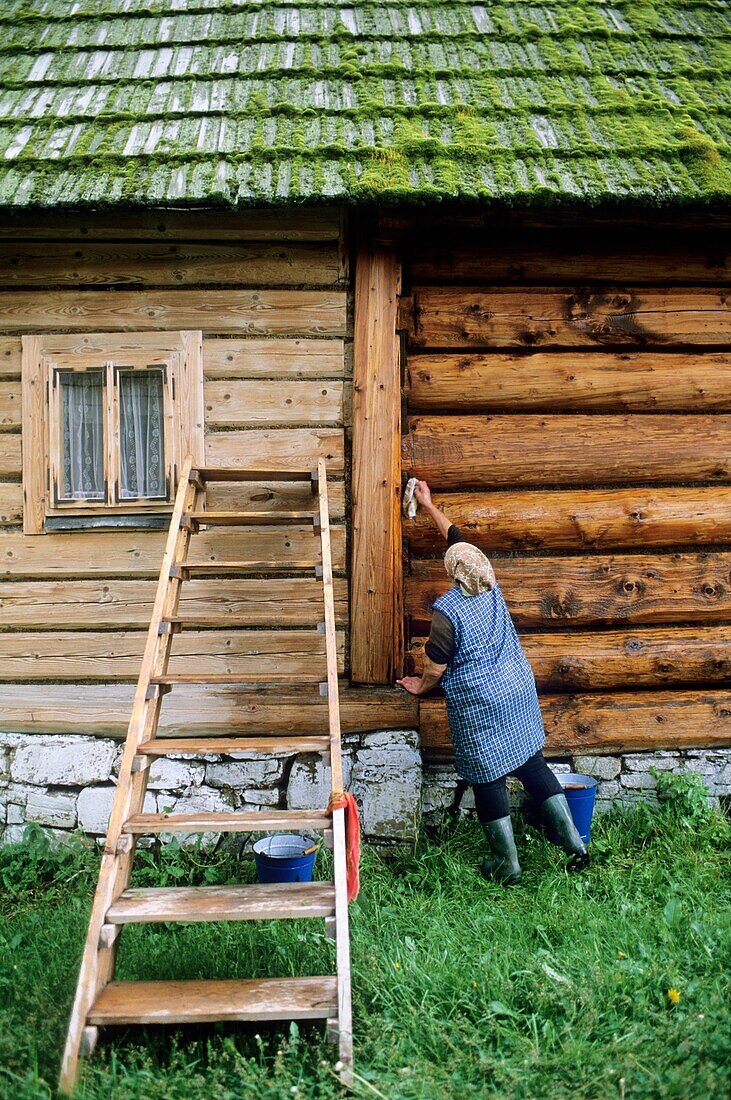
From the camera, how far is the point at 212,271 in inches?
182

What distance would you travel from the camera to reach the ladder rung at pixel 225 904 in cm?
299

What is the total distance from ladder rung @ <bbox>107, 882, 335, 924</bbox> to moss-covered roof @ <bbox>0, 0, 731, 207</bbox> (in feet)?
10.3

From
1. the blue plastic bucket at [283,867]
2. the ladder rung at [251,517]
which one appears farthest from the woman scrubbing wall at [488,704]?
the blue plastic bucket at [283,867]

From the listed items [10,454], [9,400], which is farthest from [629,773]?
[9,400]

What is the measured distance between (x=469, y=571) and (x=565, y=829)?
138 cm

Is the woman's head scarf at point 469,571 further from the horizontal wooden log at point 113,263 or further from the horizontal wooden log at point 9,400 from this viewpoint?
the horizontal wooden log at point 9,400

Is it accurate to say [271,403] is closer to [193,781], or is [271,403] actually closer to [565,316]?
[565,316]

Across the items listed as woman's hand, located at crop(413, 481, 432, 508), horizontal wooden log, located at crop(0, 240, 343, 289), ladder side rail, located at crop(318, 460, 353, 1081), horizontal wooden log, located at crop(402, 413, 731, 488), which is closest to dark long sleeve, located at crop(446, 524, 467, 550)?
A: woman's hand, located at crop(413, 481, 432, 508)

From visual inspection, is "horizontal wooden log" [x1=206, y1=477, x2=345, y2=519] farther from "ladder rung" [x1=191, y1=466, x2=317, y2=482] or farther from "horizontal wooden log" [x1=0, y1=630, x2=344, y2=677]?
"horizontal wooden log" [x1=0, y1=630, x2=344, y2=677]

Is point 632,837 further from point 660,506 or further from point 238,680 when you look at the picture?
point 238,680

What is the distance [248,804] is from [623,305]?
3481 mm

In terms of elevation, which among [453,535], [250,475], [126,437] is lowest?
[453,535]

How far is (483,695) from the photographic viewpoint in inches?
161

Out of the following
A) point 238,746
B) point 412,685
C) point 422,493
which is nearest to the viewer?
point 238,746
